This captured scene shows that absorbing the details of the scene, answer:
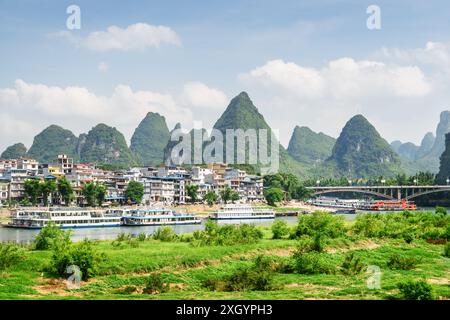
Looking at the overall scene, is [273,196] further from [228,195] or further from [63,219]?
[63,219]

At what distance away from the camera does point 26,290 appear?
27.0 ft

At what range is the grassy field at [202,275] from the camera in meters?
8.17

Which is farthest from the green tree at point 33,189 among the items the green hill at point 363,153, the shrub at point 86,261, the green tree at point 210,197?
the green hill at point 363,153

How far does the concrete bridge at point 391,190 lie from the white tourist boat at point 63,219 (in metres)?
27.8

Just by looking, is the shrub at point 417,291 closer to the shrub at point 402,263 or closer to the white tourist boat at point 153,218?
the shrub at point 402,263

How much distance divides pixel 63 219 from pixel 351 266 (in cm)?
1738

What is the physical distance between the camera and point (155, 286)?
856 centimetres

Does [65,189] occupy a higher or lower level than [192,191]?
higher

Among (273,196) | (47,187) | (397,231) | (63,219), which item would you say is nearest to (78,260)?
(397,231)

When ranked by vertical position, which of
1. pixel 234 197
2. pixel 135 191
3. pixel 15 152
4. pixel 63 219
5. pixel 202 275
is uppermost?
pixel 15 152

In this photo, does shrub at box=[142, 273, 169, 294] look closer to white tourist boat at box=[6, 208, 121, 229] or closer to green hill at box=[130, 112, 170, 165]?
white tourist boat at box=[6, 208, 121, 229]

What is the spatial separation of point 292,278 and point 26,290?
14.4 feet

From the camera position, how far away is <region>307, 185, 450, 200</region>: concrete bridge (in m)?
50.3
